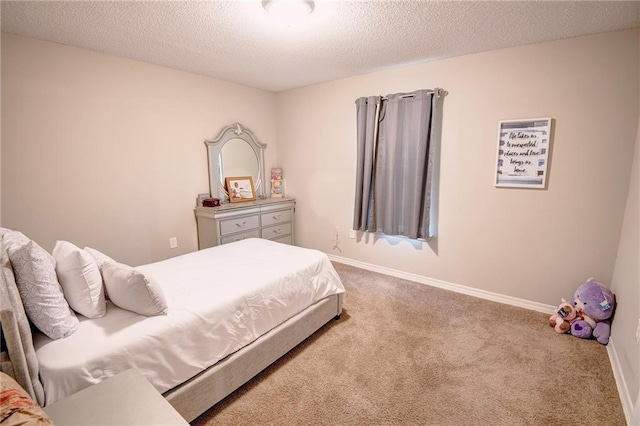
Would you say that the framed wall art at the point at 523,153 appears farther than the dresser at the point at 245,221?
No

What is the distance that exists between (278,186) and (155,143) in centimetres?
170

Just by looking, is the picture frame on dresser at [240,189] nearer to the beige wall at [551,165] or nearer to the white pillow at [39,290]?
the beige wall at [551,165]

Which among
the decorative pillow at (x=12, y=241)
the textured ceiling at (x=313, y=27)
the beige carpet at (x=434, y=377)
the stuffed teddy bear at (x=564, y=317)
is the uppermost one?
the textured ceiling at (x=313, y=27)

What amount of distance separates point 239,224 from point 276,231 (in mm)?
645

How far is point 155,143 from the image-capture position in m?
3.15

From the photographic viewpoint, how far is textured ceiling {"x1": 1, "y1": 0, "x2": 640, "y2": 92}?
1.94 m

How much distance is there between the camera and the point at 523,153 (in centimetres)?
262

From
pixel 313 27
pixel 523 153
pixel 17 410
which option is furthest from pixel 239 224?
pixel 523 153

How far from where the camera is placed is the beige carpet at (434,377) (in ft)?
5.28

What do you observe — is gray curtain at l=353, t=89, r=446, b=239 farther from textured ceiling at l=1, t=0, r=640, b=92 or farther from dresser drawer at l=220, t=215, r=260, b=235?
dresser drawer at l=220, t=215, r=260, b=235

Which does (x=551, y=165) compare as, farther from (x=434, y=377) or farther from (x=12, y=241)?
(x=12, y=241)

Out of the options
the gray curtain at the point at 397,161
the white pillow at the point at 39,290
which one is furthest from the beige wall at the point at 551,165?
the white pillow at the point at 39,290

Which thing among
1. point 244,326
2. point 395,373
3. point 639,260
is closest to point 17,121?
point 244,326

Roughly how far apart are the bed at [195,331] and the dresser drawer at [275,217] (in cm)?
141
